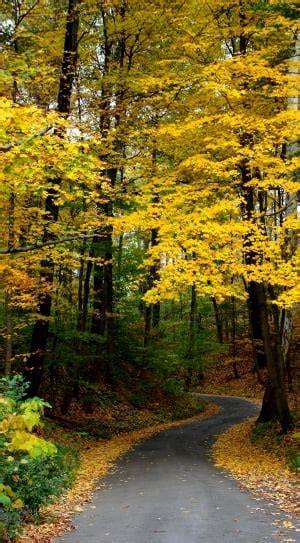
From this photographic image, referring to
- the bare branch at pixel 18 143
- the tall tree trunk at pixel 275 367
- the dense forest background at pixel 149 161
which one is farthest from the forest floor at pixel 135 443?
the bare branch at pixel 18 143

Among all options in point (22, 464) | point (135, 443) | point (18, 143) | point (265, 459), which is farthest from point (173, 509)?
point (135, 443)

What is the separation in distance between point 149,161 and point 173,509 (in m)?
10.8

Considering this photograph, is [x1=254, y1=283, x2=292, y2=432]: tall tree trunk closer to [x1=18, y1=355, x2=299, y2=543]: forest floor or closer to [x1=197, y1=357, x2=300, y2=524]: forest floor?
[x1=197, y1=357, x2=300, y2=524]: forest floor

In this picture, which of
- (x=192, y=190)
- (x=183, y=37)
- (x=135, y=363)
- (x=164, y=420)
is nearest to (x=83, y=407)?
(x=164, y=420)

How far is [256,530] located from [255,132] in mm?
9281

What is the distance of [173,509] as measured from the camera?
26.0ft

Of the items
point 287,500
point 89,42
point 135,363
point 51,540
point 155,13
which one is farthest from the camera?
point 135,363

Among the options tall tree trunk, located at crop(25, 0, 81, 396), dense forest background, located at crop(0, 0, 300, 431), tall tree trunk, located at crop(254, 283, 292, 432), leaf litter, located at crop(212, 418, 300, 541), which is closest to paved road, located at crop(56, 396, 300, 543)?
leaf litter, located at crop(212, 418, 300, 541)

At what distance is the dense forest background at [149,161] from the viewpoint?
11.5m

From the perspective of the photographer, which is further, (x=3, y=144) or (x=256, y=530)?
(x=3, y=144)

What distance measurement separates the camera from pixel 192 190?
13508 millimetres

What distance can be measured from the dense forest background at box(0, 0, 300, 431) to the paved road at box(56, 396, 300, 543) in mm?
3733

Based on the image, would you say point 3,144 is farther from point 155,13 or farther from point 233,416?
point 233,416

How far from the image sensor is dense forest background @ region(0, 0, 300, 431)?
11.5m
